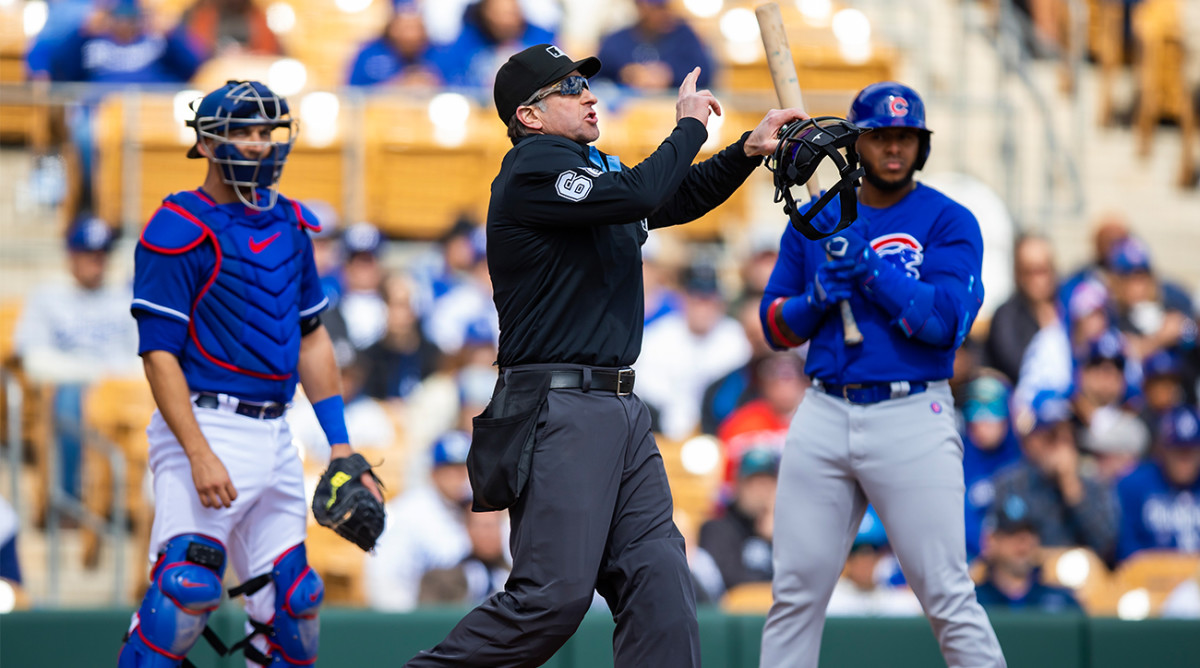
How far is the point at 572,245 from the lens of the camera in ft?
11.9

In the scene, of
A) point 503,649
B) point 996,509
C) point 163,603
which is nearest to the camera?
point 503,649

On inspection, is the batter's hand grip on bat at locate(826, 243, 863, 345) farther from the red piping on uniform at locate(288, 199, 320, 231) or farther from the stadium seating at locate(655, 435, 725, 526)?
the stadium seating at locate(655, 435, 725, 526)

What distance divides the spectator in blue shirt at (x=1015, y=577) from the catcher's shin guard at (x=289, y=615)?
3.36 meters

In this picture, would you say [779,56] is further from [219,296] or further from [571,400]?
[219,296]

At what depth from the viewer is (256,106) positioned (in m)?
4.17

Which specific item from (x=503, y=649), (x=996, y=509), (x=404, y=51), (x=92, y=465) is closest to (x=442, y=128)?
(x=404, y=51)

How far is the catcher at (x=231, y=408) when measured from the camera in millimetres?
3916

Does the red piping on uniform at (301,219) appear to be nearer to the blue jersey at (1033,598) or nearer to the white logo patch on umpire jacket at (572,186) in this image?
the white logo patch on umpire jacket at (572,186)

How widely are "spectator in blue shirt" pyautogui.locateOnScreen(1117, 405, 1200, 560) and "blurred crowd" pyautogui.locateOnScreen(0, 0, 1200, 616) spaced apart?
1cm

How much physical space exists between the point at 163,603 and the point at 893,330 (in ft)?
7.40

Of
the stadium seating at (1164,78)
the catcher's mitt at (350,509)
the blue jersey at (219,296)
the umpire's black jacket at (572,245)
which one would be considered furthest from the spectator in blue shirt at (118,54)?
the stadium seating at (1164,78)

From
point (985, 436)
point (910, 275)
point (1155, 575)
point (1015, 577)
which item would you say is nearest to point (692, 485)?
point (985, 436)

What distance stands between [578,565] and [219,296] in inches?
54.7

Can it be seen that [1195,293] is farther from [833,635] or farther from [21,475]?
[21,475]
